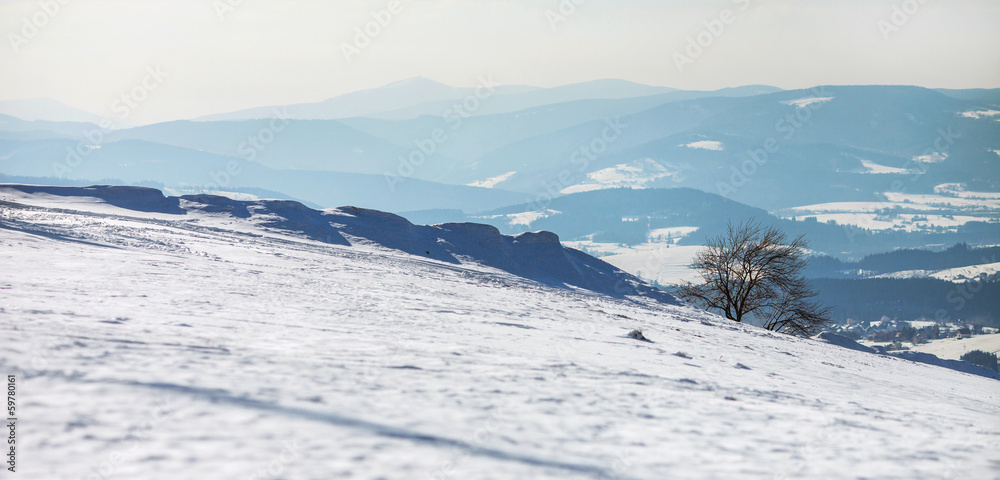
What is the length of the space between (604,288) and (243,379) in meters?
33.2

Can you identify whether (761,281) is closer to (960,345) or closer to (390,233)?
(390,233)

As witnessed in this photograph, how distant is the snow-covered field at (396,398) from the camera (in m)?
4.83

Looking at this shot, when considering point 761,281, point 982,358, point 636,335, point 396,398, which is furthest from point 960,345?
point 396,398

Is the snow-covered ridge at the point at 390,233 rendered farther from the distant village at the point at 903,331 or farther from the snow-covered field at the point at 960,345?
the snow-covered field at the point at 960,345

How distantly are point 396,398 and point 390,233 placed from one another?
108 feet

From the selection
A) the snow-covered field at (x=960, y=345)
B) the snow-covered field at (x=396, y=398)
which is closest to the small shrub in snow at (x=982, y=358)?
the snow-covered field at (x=960, y=345)

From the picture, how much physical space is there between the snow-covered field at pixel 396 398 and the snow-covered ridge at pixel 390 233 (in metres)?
23.4

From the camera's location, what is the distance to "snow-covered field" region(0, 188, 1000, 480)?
190 inches

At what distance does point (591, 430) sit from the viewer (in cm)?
604

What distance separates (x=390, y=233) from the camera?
3859cm

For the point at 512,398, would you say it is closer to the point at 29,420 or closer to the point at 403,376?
the point at 403,376

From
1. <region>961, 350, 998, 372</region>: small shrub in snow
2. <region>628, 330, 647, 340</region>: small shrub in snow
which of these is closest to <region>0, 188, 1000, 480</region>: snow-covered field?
<region>628, 330, 647, 340</region>: small shrub in snow

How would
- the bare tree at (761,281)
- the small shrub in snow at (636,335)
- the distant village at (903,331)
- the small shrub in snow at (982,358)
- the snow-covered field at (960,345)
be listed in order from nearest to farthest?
the small shrub in snow at (636,335) < the bare tree at (761,281) < the small shrub in snow at (982,358) < the snow-covered field at (960,345) < the distant village at (903,331)

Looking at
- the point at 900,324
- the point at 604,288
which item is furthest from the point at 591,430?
the point at 900,324
